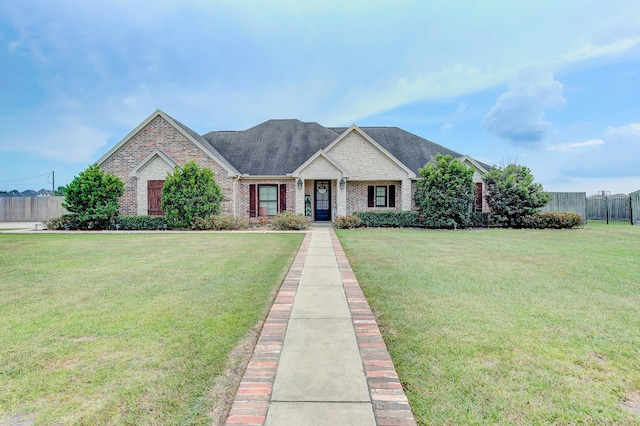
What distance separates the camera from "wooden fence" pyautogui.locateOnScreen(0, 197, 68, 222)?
28.0m

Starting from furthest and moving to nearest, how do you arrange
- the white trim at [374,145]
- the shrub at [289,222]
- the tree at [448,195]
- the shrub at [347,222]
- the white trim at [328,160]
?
the white trim at [374,145] < the white trim at [328,160] < the shrub at [347,222] < the tree at [448,195] < the shrub at [289,222]

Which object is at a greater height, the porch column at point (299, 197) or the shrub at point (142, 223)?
the porch column at point (299, 197)

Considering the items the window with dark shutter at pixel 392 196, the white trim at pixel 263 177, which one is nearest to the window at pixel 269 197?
the white trim at pixel 263 177

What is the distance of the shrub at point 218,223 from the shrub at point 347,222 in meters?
5.34

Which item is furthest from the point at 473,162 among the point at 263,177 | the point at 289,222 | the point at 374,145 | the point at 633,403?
the point at 633,403

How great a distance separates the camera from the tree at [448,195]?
17.9 m

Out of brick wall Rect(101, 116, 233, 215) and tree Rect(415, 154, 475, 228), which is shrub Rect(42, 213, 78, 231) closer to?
brick wall Rect(101, 116, 233, 215)

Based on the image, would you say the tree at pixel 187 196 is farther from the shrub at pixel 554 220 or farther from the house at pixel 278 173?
the shrub at pixel 554 220

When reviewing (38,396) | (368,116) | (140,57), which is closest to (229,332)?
(38,396)

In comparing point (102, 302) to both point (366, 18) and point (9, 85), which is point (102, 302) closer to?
point (366, 18)

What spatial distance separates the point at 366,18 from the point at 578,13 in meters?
8.48

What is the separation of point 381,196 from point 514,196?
7.66 metres

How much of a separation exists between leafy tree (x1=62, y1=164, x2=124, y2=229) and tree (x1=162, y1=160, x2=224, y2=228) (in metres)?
3.19

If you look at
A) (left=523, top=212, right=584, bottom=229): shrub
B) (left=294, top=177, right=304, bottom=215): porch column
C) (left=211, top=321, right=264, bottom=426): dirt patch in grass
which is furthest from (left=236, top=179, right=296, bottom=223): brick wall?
(left=211, top=321, right=264, bottom=426): dirt patch in grass
